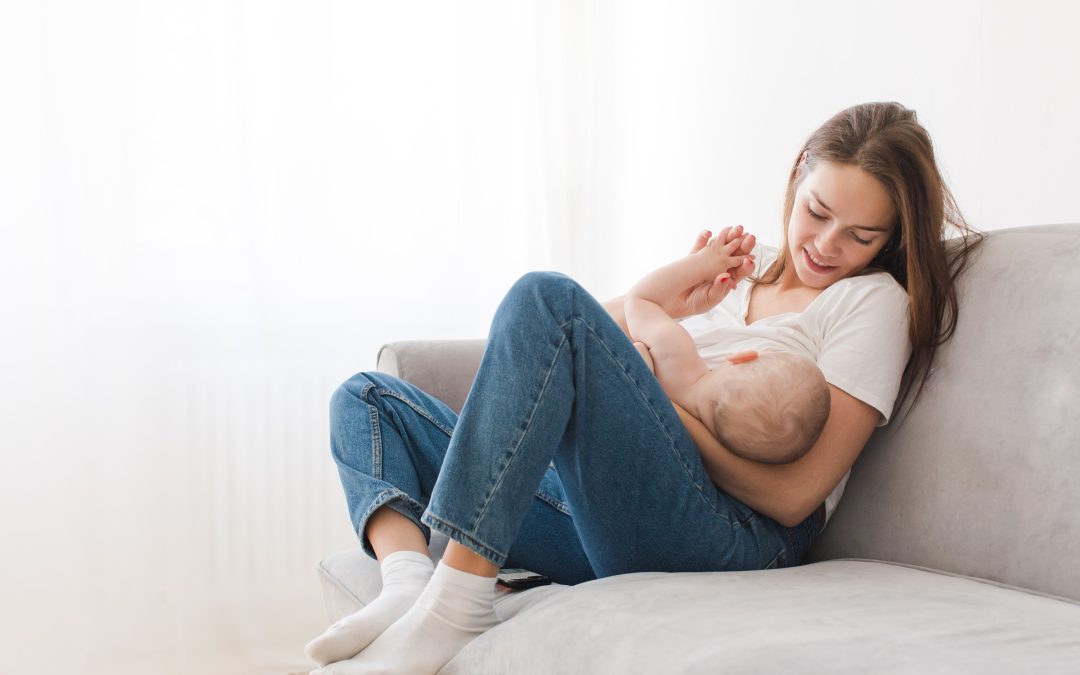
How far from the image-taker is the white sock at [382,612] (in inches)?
42.7

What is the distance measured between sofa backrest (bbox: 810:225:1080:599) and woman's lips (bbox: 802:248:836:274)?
204 millimetres

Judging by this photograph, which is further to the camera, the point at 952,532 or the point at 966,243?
the point at 966,243

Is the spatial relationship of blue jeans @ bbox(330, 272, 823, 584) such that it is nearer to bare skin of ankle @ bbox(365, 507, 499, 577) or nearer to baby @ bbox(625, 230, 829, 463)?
baby @ bbox(625, 230, 829, 463)

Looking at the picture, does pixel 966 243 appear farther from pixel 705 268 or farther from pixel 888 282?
pixel 705 268

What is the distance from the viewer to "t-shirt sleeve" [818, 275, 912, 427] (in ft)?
4.10

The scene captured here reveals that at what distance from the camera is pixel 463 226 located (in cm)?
279

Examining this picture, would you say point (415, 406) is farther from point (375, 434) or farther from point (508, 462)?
point (508, 462)

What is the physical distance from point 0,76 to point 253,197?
650 mm

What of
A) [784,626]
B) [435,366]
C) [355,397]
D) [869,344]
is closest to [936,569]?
[869,344]

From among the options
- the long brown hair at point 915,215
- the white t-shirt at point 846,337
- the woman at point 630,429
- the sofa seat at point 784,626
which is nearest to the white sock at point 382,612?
the woman at point 630,429

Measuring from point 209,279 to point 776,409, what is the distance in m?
1.77

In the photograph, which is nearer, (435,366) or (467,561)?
(467,561)

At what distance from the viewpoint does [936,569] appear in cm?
122

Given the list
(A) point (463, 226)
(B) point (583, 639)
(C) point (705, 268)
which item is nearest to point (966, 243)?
(C) point (705, 268)
